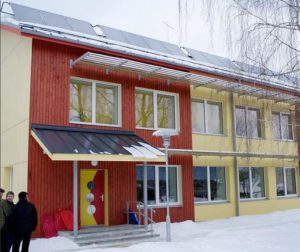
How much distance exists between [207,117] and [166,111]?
8.23 ft

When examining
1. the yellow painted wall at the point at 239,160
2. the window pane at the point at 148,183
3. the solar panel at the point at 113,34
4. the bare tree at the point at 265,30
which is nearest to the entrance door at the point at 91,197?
the window pane at the point at 148,183

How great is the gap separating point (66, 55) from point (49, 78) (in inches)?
42.2

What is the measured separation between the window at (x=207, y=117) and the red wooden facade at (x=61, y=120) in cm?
256

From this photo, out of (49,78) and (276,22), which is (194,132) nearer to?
(49,78)

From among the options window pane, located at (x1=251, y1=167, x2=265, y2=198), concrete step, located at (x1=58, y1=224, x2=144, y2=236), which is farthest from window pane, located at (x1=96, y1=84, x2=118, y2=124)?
window pane, located at (x1=251, y1=167, x2=265, y2=198)

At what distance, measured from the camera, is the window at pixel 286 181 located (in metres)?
21.1

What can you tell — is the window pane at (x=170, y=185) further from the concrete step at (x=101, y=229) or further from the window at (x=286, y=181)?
the window at (x=286, y=181)

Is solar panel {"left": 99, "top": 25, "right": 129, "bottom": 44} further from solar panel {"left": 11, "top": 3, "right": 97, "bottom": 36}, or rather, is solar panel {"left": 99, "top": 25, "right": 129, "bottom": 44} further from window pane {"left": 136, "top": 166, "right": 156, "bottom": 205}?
window pane {"left": 136, "top": 166, "right": 156, "bottom": 205}

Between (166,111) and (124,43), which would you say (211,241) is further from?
(124,43)

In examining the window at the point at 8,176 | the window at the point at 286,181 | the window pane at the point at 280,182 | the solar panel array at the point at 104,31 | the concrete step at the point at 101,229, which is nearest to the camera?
the concrete step at the point at 101,229

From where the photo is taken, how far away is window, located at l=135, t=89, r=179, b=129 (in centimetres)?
1575

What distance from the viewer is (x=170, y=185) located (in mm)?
16297

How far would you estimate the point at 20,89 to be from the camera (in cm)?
1377

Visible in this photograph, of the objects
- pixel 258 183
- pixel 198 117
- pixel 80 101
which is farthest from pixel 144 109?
pixel 258 183
